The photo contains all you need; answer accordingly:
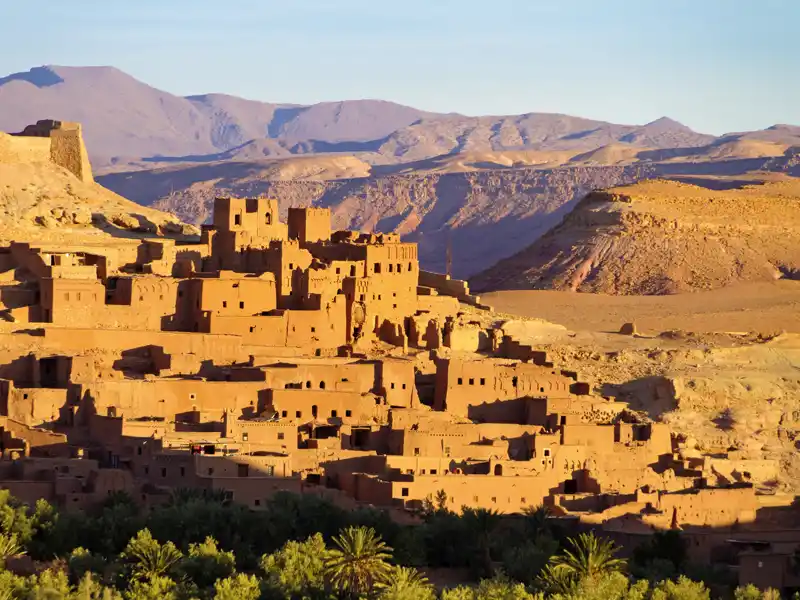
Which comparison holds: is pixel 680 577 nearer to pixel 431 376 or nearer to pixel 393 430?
pixel 393 430

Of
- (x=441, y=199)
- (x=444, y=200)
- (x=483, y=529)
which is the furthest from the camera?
(x=441, y=199)

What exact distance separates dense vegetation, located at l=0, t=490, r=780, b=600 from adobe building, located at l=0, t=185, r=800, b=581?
949 millimetres

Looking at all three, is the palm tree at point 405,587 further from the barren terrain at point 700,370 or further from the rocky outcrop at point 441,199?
the rocky outcrop at point 441,199

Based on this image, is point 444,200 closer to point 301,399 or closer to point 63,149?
point 63,149

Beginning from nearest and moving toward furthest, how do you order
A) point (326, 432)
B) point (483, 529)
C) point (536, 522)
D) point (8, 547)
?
point (8, 547), point (483, 529), point (536, 522), point (326, 432)

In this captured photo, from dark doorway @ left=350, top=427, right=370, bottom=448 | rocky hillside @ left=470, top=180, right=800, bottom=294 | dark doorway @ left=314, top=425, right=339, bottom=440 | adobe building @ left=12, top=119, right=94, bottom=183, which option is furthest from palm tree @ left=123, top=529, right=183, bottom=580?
rocky hillside @ left=470, top=180, right=800, bottom=294

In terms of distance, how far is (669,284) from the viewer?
88.0 meters

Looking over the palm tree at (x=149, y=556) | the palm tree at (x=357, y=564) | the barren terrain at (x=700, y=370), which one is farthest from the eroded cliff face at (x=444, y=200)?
the palm tree at (x=149, y=556)

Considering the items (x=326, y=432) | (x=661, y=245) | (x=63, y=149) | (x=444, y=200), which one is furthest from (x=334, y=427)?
(x=444, y=200)

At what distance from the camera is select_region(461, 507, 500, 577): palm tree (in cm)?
4356

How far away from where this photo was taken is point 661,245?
92.6 meters

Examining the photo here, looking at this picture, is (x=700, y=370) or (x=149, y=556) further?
(x=700, y=370)

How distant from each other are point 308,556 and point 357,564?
1.02 meters

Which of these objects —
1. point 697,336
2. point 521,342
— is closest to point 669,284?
point 697,336
